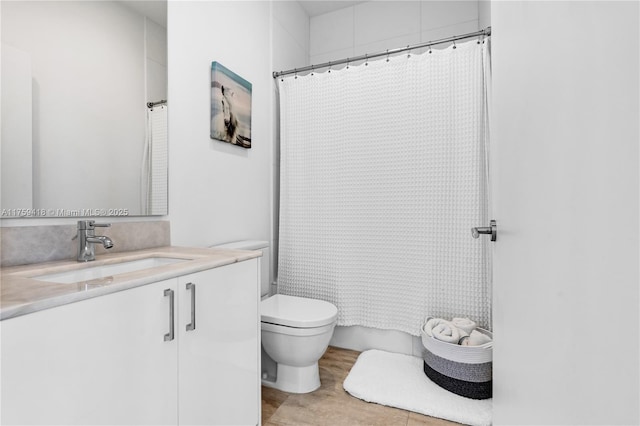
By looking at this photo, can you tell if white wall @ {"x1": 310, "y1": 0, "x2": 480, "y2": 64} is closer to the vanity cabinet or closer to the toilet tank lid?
the toilet tank lid

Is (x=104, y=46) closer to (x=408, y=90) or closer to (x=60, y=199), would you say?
(x=60, y=199)

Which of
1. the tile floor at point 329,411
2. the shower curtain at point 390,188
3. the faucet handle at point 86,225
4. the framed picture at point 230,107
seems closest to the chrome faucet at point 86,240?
the faucet handle at point 86,225

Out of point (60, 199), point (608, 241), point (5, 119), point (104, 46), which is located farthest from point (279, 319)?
point (608, 241)

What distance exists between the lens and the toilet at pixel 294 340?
5.10ft

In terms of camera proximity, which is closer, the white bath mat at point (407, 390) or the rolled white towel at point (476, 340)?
the white bath mat at point (407, 390)

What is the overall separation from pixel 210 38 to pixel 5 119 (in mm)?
1061

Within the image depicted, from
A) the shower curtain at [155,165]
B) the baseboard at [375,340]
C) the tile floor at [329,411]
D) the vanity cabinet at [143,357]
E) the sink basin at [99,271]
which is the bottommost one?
the tile floor at [329,411]

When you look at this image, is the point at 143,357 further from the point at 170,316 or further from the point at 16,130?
the point at 16,130

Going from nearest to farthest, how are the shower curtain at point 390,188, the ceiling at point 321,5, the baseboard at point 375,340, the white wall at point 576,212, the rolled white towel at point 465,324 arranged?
1. the white wall at point 576,212
2. the rolled white towel at point 465,324
3. the shower curtain at point 390,188
4. the baseboard at point 375,340
5. the ceiling at point 321,5

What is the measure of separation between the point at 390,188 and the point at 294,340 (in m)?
1.06

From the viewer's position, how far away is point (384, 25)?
256 cm

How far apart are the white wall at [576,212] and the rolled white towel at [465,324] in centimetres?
121

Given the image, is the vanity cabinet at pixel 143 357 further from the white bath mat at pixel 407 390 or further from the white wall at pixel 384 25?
the white wall at pixel 384 25

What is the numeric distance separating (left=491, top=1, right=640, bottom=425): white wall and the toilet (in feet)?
3.52
